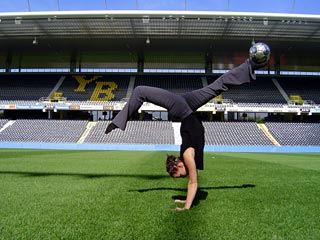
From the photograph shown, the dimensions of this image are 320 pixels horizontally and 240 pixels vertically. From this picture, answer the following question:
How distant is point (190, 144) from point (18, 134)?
118 ft

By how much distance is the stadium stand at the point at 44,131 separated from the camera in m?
37.1

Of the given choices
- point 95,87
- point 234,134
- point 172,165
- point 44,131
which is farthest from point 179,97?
point 95,87

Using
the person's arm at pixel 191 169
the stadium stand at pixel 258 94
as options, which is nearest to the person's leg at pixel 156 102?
the person's arm at pixel 191 169

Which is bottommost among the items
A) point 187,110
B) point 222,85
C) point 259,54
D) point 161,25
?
point 187,110

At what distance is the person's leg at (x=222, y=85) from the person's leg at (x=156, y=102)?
163 mm

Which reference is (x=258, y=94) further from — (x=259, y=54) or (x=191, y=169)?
(x=191, y=169)

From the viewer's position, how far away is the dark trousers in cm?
523

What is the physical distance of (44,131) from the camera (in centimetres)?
3866

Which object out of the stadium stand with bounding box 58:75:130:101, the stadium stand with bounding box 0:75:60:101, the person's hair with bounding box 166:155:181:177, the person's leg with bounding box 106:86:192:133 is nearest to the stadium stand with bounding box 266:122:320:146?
the stadium stand with bounding box 58:75:130:101

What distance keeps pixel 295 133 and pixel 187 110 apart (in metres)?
35.8

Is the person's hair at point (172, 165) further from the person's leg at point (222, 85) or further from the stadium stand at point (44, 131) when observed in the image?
the stadium stand at point (44, 131)

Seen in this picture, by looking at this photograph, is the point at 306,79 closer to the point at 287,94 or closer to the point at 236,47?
the point at 287,94

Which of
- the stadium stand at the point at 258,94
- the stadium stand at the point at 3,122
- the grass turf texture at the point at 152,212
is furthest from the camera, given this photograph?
the stadium stand at the point at 258,94

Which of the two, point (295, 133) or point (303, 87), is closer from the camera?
point (295, 133)
